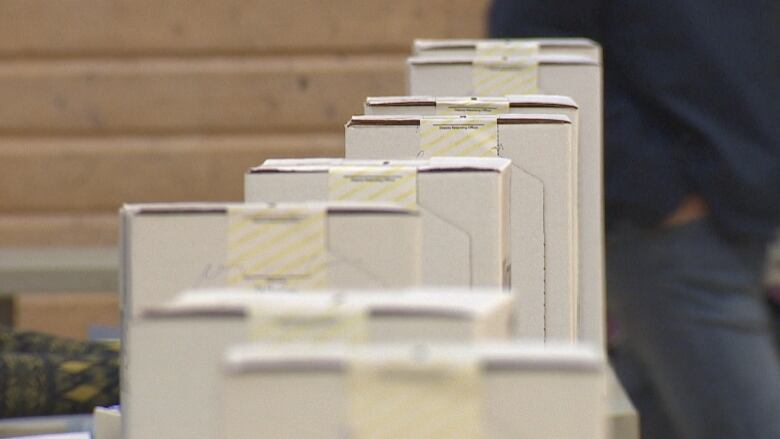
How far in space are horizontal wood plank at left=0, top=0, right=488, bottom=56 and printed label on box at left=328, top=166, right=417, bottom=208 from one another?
289cm

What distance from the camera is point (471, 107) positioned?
1218 millimetres

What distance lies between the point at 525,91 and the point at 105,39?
2651 mm

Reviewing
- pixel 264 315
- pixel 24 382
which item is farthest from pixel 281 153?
pixel 264 315

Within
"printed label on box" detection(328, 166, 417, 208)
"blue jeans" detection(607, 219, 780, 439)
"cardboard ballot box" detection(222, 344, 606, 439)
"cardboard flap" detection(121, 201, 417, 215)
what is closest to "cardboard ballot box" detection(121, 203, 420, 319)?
"cardboard flap" detection(121, 201, 417, 215)

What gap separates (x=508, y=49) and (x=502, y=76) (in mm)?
46

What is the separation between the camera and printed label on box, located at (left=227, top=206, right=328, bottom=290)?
0.82m

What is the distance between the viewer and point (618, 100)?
6.05 feet

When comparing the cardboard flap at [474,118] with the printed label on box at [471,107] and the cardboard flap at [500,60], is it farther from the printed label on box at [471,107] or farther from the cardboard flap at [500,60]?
the cardboard flap at [500,60]

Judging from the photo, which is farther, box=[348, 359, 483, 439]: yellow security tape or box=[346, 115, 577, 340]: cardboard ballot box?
box=[346, 115, 577, 340]: cardboard ballot box

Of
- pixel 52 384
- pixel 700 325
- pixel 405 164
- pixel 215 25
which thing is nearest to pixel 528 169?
pixel 405 164

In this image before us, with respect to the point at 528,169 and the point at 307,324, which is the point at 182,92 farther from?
the point at 307,324

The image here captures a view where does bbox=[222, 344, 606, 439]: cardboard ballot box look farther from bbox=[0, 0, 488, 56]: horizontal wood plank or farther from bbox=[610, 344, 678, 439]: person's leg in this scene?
bbox=[0, 0, 488, 56]: horizontal wood plank

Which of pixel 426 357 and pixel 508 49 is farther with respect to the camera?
pixel 508 49

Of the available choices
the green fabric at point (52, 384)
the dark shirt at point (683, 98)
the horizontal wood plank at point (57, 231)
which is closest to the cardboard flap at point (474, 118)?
the green fabric at point (52, 384)
